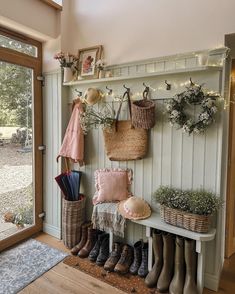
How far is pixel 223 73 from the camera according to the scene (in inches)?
69.5

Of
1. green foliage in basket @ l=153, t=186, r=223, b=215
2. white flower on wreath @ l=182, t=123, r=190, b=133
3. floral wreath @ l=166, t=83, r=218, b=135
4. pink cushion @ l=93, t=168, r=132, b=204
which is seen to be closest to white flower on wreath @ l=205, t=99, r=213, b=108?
floral wreath @ l=166, t=83, r=218, b=135

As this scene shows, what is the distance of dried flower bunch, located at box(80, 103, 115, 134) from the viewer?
7.26ft

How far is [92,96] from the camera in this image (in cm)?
229

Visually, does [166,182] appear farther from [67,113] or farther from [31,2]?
[31,2]

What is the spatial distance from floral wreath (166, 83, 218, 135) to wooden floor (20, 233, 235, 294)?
4.46 ft

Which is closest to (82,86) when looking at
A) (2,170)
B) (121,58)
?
(121,58)

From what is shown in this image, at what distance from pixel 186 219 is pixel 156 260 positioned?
0.50 metres

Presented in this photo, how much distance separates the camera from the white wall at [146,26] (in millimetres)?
1784

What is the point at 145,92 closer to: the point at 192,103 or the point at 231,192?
the point at 192,103

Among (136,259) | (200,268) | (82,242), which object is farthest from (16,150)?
(200,268)

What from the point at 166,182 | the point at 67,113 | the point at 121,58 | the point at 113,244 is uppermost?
the point at 121,58

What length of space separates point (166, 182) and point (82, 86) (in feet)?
4.55

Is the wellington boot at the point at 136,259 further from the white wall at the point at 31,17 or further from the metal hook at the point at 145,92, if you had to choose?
the white wall at the point at 31,17

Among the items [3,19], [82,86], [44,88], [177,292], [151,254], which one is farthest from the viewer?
[44,88]
